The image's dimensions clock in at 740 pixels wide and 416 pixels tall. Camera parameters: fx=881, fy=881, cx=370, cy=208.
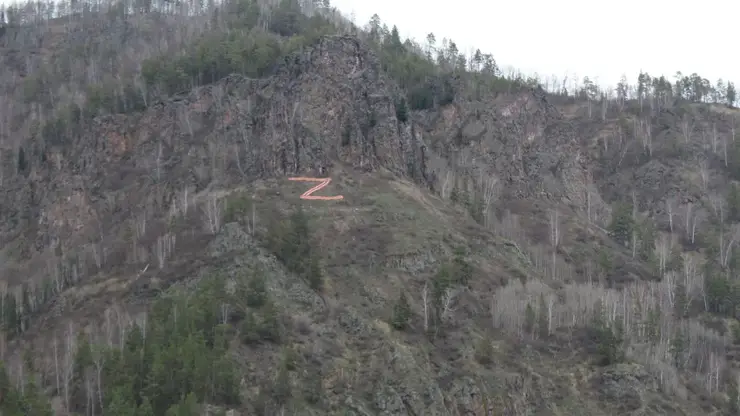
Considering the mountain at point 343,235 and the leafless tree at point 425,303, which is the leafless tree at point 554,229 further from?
the leafless tree at point 425,303

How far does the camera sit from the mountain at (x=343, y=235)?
249 ft

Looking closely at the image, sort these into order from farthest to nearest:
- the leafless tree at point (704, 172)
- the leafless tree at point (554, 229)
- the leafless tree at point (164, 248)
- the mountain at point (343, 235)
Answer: the leafless tree at point (704, 172), the leafless tree at point (554, 229), the leafless tree at point (164, 248), the mountain at point (343, 235)

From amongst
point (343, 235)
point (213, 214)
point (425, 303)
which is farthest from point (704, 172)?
point (213, 214)

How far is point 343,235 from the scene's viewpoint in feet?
312

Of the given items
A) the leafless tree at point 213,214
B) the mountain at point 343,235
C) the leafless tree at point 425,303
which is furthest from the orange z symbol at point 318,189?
the leafless tree at point 425,303

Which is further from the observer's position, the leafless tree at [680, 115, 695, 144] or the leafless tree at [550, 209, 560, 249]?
the leafless tree at [680, 115, 695, 144]

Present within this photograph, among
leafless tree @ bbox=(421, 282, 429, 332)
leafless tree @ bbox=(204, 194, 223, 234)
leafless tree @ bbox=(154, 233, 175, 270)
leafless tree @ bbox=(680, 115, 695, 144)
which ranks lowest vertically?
leafless tree @ bbox=(421, 282, 429, 332)

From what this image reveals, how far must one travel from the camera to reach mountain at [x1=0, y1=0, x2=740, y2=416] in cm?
7581

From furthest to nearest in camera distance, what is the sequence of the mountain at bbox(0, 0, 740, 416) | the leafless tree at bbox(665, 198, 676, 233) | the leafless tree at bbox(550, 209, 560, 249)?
the leafless tree at bbox(665, 198, 676, 233) → the leafless tree at bbox(550, 209, 560, 249) → the mountain at bbox(0, 0, 740, 416)

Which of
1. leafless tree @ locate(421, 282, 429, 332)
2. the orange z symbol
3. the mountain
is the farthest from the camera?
the orange z symbol

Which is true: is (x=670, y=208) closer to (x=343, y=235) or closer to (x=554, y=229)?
(x=554, y=229)

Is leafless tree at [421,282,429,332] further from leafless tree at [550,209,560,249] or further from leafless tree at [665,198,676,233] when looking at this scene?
leafless tree at [665,198,676,233]

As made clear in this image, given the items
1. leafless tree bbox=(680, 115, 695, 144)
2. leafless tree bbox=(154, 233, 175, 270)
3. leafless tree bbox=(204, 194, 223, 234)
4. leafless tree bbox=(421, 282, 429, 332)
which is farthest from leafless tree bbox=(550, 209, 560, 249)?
leafless tree bbox=(154, 233, 175, 270)

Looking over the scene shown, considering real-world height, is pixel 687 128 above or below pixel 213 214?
above
